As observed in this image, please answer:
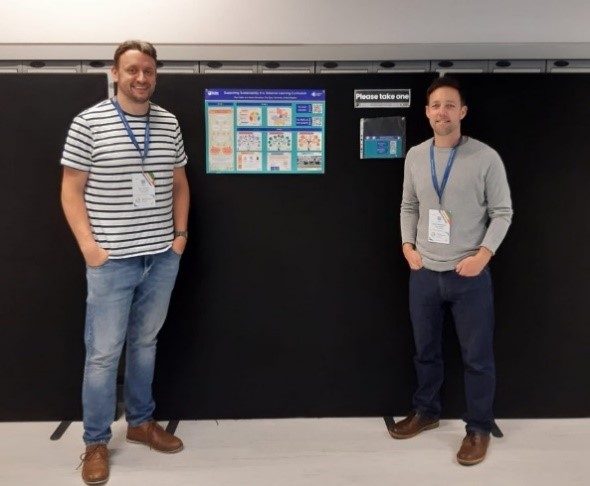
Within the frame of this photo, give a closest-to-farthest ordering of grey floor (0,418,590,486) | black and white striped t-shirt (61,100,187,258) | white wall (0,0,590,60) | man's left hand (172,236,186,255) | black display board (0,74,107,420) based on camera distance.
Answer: black and white striped t-shirt (61,100,187,258) → grey floor (0,418,590,486) → man's left hand (172,236,186,255) → black display board (0,74,107,420) → white wall (0,0,590,60)

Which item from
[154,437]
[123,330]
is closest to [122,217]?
[123,330]

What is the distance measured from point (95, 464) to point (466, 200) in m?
1.90

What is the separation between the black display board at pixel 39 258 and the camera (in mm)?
2721

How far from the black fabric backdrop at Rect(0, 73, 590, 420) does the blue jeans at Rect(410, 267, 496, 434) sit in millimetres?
223

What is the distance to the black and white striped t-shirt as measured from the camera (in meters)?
2.32

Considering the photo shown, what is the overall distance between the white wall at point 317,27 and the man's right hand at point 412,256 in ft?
3.08

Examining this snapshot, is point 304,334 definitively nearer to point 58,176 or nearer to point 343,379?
point 343,379

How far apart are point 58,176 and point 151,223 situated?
0.64 m

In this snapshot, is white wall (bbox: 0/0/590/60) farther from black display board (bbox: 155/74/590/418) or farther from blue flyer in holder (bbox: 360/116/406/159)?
blue flyer in holder (bbox: 360/116/406/159)

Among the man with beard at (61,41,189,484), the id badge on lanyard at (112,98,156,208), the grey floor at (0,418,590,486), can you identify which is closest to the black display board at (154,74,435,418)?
the grey floor at (0,418,590,486)

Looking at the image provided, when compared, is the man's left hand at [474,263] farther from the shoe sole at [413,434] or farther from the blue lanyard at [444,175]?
the shoe sole at [413,434]

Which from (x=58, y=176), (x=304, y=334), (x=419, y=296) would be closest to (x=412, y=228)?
(x=419, y=296)

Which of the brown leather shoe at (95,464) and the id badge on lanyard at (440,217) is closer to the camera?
the brown leather shoe at (95,464)

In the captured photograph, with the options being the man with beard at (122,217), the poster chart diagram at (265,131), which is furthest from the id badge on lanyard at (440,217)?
the man with beard at (122,217)
